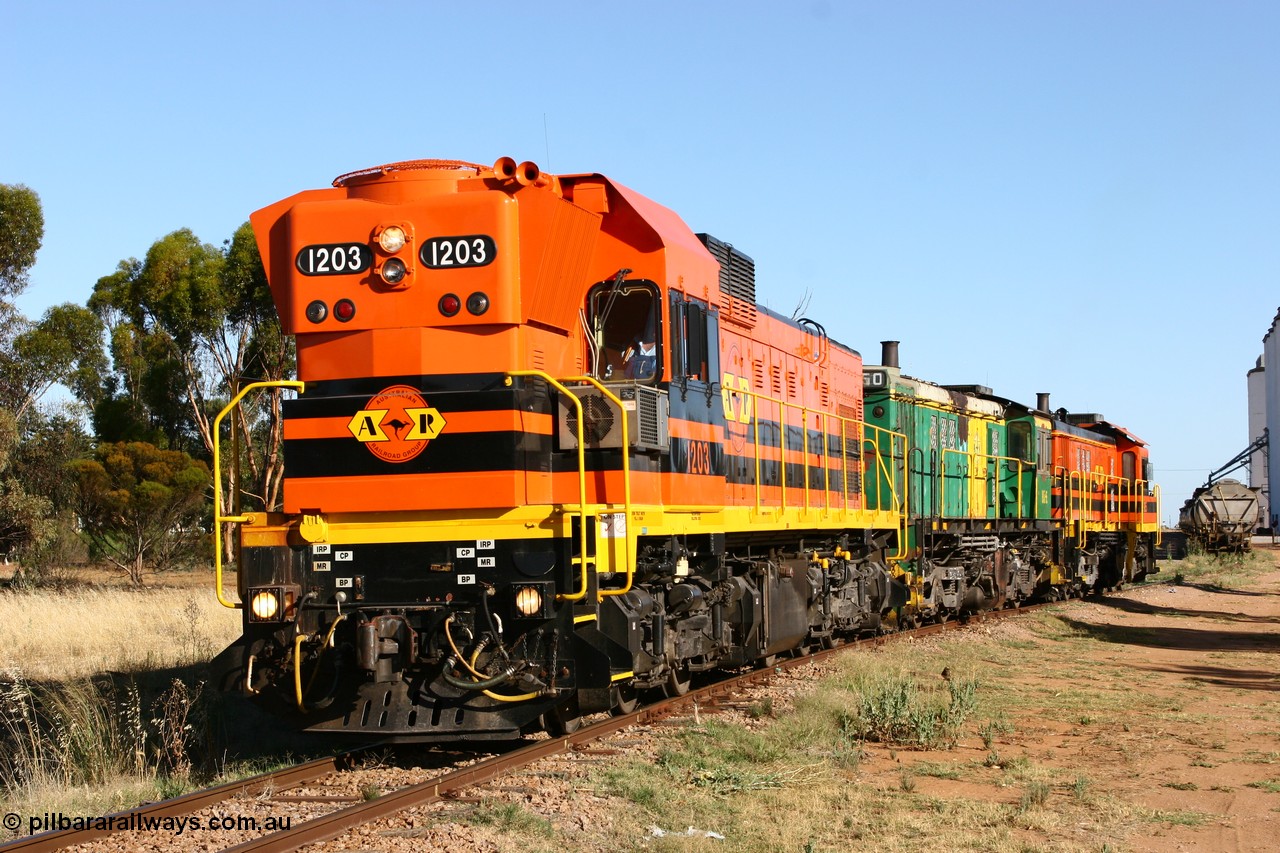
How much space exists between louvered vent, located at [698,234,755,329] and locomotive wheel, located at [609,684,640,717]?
3.46 metres

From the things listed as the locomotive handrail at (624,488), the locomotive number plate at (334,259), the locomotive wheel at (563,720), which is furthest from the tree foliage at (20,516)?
the locomotive handrail at (624,488)

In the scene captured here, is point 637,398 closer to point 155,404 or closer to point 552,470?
point 552,470

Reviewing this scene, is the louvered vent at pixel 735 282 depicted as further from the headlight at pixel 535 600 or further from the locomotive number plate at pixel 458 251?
the headlight at pixel 535 600

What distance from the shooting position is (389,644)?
8.44 meters

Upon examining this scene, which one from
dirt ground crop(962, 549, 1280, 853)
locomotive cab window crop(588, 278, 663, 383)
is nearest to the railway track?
locomotive cab window crop(588, 278, 663, 383)

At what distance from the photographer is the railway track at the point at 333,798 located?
6641mm

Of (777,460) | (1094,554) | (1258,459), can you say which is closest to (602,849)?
(777,460)

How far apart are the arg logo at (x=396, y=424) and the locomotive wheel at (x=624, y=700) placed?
261 centimetres

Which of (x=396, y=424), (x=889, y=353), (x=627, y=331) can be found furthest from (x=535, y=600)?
(x=889, y=353)

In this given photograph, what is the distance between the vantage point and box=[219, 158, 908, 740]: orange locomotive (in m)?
8.47

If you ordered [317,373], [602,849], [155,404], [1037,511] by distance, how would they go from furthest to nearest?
[155,404] → [1037,511] → [317,373] → [602,849]

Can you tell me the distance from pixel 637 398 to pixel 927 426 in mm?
11502

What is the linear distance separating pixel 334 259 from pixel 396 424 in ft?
4.18

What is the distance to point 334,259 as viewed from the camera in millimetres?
8992
